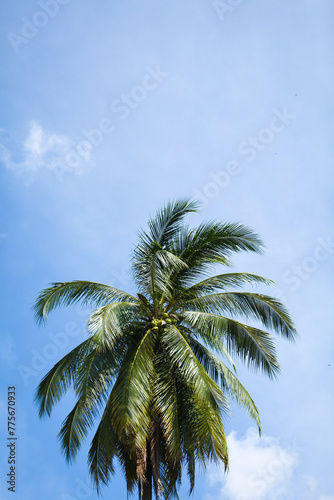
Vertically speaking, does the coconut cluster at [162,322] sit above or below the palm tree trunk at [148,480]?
above

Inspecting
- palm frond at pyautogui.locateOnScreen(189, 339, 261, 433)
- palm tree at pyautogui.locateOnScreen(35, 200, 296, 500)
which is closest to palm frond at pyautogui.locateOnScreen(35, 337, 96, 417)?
palm tree at pyautogui.locateOnScreen(35, 200, 296, 500)

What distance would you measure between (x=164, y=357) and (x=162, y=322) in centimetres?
85

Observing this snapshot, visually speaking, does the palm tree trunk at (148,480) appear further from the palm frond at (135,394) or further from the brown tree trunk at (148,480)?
the palm frond at (135,394)

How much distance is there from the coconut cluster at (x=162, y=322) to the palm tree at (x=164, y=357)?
0.03 m

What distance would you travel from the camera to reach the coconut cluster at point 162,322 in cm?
1373

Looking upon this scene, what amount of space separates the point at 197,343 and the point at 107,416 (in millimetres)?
2909

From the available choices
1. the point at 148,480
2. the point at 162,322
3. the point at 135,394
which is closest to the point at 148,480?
the point at 148,480

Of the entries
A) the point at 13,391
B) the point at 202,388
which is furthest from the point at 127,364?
the point at 13,391

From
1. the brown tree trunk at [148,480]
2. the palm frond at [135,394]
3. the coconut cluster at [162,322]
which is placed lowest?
the brown tree trunk at [148,480]

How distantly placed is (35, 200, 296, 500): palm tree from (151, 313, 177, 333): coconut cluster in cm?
3

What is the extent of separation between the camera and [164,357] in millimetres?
13438

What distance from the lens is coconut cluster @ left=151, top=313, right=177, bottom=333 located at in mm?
13727

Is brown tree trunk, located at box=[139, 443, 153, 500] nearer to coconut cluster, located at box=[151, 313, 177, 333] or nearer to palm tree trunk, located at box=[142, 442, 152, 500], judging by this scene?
palm tree trunk, located at box=[142, 442, 152, 500]

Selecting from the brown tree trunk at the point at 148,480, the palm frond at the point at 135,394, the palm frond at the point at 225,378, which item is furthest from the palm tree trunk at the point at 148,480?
the palm frond at the point at 225,378
